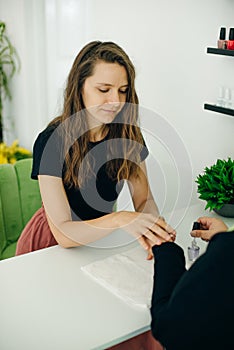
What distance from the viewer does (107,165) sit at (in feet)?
5.17

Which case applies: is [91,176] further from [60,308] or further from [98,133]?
[60,308]

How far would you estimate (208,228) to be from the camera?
1.38 meters

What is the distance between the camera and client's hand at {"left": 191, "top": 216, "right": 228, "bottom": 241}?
1.35 meters

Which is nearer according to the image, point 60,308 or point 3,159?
point 60,308

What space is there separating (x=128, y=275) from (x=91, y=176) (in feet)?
1.26

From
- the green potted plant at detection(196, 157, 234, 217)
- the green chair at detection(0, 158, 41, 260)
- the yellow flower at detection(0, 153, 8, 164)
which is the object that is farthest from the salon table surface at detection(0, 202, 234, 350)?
the yellow flower at detection(0, 153, 8, 164)

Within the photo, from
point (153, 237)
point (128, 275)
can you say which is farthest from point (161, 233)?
point (128, 275)

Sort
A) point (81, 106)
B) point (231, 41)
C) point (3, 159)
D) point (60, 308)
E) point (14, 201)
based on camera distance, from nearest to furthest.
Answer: point (60, 308) → point (81, 106) → point (231, 41) → point (14, 201) → point (3, 159)

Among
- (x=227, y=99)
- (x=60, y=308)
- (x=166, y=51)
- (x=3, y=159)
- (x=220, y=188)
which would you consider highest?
(x=166, y=51)

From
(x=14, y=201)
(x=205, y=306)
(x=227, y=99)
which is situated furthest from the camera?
(x=14, y=201)

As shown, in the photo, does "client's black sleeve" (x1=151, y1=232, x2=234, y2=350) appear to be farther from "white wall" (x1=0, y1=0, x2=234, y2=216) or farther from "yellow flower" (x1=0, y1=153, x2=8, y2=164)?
"yellow flower" (x1=0, y1=153, x2=8, y2=164)

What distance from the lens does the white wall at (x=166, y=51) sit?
1.79 m

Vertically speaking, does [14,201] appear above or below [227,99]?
below

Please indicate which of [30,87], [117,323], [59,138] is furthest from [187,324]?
[30,87]
